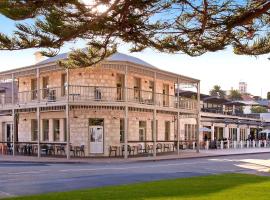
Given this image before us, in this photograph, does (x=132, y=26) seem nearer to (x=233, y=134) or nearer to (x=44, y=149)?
(x=44, y=149)

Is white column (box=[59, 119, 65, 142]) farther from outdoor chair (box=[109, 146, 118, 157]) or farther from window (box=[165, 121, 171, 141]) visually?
window (box=[165, 121, 171, 141])

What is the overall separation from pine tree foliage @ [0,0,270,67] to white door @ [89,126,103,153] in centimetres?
1991

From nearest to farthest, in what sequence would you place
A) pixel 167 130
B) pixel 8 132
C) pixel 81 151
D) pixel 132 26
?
pixel 132 26 < pixel 81 151 < pixel 167 130 < pixel 8 132

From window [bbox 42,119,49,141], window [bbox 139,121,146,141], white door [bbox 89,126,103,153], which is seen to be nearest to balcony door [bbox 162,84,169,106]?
window [bbox 139,121,146,141]

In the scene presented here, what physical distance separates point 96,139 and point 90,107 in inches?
86.3

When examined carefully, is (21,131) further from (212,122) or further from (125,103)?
(212,122)

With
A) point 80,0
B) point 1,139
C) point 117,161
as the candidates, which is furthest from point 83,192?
point 1,139

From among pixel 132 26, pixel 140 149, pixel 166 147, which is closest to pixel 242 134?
pixel 166 147

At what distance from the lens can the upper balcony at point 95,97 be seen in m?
29.5

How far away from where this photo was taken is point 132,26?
→ 9438 millimetres

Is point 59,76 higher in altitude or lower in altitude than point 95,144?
higher

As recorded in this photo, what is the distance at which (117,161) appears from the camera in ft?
89.4

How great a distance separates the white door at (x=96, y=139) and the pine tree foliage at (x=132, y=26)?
19.9 meters

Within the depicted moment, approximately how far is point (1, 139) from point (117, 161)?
52.3 feet
